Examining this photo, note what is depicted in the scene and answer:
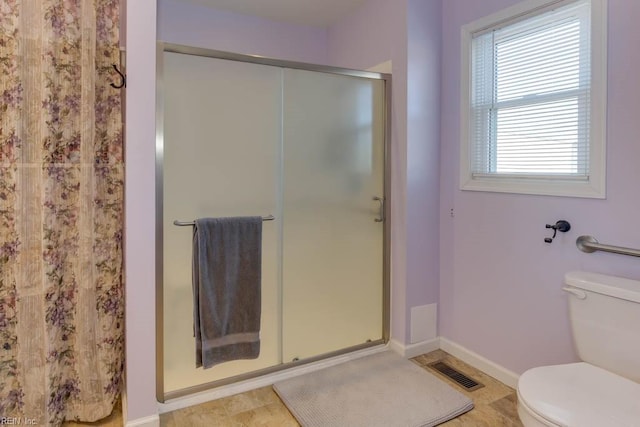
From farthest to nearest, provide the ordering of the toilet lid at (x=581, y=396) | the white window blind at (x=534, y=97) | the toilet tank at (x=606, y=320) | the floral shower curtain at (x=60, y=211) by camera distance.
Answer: the white window blind at (x=534, y=97) → the floral shower curtain at (x=60, y=211) → the toilet tank at (x=606, y=320) → the toilet lid at (x=581, y=396)

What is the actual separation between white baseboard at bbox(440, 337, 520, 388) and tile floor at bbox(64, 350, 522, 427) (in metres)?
0.05

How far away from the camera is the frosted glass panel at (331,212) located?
2.22m

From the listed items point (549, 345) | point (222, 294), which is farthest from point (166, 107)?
point (549, 345)

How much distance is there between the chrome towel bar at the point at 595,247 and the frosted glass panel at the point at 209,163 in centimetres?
148

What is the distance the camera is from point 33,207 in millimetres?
1605

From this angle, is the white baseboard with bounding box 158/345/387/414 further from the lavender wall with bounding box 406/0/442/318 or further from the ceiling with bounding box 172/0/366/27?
the ceiling with bounding box 172/0/366/27

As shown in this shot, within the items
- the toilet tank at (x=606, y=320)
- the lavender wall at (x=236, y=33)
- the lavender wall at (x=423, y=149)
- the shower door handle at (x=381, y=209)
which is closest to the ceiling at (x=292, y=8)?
the lavender wall at (x=236, y=33)

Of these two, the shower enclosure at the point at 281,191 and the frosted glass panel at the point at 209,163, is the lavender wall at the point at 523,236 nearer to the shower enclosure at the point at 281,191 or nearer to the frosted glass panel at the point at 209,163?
the shower enclosure at the point at 281,191

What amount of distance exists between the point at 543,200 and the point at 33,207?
7.53ft

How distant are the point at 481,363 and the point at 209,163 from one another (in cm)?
188

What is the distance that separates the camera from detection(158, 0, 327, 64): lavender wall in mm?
2662

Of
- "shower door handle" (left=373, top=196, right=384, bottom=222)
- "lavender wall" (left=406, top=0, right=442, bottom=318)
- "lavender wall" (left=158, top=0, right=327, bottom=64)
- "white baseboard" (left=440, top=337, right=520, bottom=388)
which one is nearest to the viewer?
"white baseboard" (left=440, top=337, right=520, bottom=388)

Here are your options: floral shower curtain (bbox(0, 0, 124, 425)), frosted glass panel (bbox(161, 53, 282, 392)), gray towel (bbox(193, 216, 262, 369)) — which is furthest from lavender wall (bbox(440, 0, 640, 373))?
floral shower curtain (bbox(0, 0, 124, 425))

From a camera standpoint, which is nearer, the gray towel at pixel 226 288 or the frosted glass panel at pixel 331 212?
the gray towel at pixel 226 288
